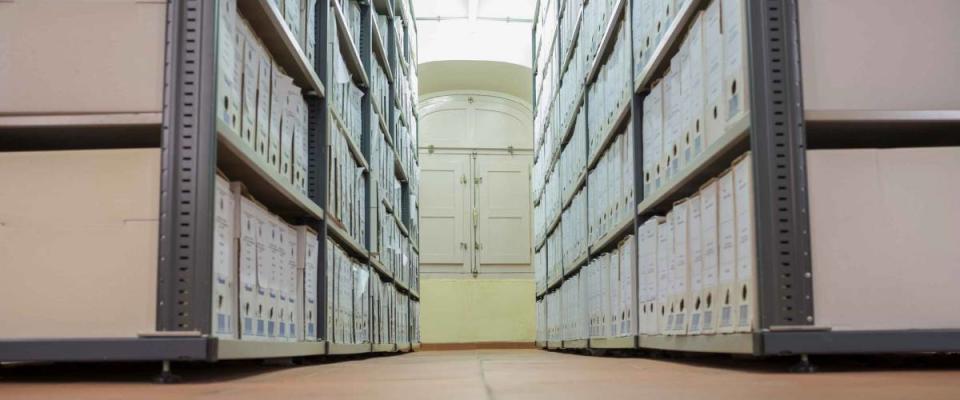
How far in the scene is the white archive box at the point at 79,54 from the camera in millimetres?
1767

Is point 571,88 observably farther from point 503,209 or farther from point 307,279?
point 503,209

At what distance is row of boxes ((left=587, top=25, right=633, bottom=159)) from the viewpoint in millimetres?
3262

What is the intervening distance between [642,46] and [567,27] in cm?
230

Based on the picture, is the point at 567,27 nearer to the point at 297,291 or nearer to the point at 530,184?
the point at 297,291

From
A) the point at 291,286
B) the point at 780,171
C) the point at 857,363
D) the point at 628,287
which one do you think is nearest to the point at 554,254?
the point at 628,287

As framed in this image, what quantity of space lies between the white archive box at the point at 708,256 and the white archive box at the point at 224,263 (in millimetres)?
1095

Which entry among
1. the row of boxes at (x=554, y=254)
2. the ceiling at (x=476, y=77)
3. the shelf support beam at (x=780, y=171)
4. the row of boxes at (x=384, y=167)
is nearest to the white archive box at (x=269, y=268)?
the shelf support beam at (x=780, y=171)

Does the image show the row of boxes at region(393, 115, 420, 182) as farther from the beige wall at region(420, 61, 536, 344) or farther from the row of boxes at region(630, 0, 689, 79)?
the row of boxes at region(630, 0, 689, 79)

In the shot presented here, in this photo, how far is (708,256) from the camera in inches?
85.8

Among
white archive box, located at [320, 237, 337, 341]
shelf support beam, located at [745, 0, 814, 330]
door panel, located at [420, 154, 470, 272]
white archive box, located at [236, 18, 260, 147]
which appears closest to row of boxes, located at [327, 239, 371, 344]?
white archive box, located at [320, 237, 337, 341]

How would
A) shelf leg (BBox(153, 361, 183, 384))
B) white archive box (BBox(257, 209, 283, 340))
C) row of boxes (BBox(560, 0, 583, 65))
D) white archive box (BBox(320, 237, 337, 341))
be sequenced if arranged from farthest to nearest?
row of boxes (BBox(560, 0, 583, 65)) → white archive box (BBox(320, 237, 337, 341)) → white archive box (BBox(257, 209, 283, 340)) → shelf leg (BBox(153, 361, 183, 384))

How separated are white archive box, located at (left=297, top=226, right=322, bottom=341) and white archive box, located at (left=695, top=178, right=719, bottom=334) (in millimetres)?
1174

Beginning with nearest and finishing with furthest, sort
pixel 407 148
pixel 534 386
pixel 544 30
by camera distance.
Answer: pixel 534 386
pixel 544 30
pixel 407 148

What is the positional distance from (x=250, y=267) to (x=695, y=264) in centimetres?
111
